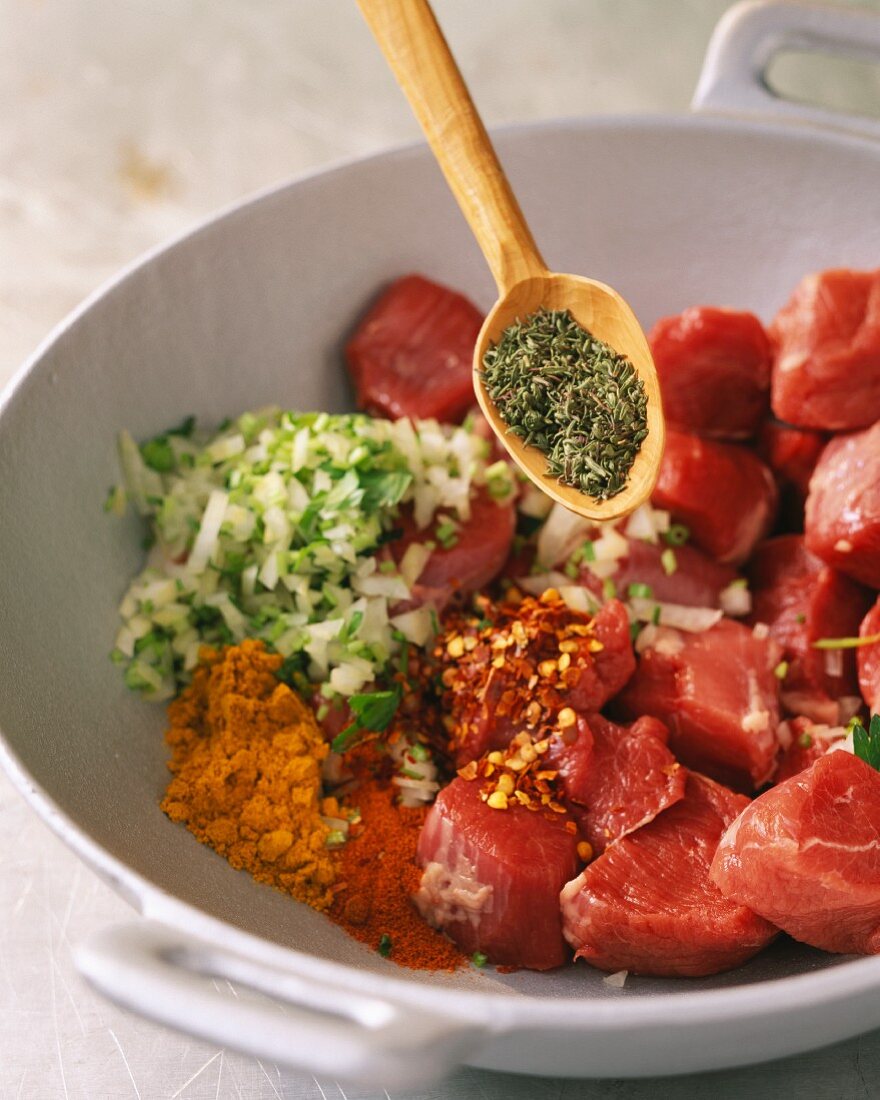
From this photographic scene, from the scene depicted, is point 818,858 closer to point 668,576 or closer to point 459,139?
point 668,576

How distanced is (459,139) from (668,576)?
1014 millimetres

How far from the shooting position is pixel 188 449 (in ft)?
7.87

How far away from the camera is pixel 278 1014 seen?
1.22 m

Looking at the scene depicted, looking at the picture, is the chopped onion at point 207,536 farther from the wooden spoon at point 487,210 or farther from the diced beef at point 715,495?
the diced beef at point 715,495

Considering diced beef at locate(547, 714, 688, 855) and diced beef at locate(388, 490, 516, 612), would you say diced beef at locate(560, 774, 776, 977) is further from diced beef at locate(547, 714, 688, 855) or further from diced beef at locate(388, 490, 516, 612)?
diced beef at locate(388, 490, 516, 612)

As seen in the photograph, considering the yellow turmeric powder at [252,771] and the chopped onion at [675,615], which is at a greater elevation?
the yellow turmeric powder at [252,771]

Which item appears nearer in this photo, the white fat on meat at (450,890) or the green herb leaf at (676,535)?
the white fat on meat at (450,890)

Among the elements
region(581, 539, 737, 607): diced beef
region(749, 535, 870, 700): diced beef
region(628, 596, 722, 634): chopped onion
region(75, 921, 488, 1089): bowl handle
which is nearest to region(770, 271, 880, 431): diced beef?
region(749, 535, 870, 700): diced beef

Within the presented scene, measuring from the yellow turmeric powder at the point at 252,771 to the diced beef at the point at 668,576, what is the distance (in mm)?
727

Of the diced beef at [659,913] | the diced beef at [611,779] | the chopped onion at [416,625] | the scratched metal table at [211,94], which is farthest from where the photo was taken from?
the scratched metal table at [211,94]

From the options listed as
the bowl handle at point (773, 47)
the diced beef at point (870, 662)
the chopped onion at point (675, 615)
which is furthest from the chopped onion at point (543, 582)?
the bowl handle at point (773, 47)

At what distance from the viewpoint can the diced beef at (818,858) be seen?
163cm

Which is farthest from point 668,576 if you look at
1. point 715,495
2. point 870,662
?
point 870,662

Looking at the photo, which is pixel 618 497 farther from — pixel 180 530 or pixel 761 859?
pixel 180 530
